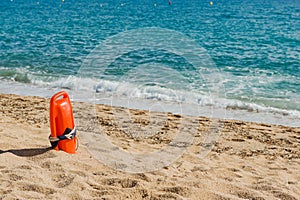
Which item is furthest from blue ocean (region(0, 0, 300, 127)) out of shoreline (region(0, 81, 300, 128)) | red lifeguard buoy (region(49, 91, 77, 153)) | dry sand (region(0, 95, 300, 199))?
red lifeguard buoy (region(49, 91, 77, 153))

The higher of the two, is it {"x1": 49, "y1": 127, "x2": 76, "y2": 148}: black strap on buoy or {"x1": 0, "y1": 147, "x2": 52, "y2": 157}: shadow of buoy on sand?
{"x1": 49, "y1": 127, "x2": 76, "y2": 148}: black strap on buoy

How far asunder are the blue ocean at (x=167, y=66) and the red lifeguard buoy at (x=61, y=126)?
4111mm

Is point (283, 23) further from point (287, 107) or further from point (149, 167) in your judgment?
point (149, 167)

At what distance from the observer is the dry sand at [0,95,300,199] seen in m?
4.14

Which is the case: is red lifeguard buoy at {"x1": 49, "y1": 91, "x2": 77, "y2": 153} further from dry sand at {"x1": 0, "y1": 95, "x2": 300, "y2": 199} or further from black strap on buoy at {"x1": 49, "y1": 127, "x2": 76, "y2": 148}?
dry sand at {"x1": 0, "y1": 95, "x2": 300, "y2": 199}

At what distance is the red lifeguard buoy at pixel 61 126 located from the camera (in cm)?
512

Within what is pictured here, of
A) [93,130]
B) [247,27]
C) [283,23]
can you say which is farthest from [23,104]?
[283,23]

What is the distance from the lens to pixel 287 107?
384 inches

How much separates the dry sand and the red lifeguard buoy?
16 centimetres

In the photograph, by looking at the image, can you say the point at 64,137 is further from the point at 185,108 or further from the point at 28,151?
the point at 185,108

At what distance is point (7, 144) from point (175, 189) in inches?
96.4

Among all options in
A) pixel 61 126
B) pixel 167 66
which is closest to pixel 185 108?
pixel 61 126

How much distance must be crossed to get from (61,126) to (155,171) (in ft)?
4.47

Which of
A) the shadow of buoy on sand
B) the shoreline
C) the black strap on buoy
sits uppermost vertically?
the black strap on buoy
